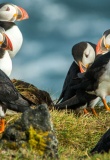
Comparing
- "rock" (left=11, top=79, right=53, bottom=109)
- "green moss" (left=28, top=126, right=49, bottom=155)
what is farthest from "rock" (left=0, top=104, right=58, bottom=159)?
"rock" (left=11, top=79, right=53, bottom=109)

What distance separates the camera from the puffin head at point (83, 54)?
11.8 m

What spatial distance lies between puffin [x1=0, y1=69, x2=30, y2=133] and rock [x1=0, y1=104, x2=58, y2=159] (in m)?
2.44

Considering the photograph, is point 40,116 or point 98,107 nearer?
point 40,116

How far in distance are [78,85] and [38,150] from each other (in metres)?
5.01

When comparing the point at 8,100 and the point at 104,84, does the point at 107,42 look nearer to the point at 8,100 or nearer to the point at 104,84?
the point at 104,84

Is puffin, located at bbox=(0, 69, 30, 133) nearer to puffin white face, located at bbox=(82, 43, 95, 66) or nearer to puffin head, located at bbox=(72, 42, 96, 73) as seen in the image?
puffin head, located at bbox=(72, 42, 96, 73)

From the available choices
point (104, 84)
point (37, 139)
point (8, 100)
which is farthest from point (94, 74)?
point (37, 139)

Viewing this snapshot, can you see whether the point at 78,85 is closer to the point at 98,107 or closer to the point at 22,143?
the point at 98,107

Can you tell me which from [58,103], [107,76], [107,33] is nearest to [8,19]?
[107,33]

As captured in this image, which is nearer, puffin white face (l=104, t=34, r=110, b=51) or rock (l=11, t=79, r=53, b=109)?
rock (l=11, t=79, r=53, b=109)

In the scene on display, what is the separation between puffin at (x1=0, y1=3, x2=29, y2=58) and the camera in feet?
45.6

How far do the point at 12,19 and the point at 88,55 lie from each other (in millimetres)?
3349

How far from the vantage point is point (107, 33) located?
41.7ft

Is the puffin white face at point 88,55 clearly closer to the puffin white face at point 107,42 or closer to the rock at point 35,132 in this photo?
the puffin white face at point 107,42
